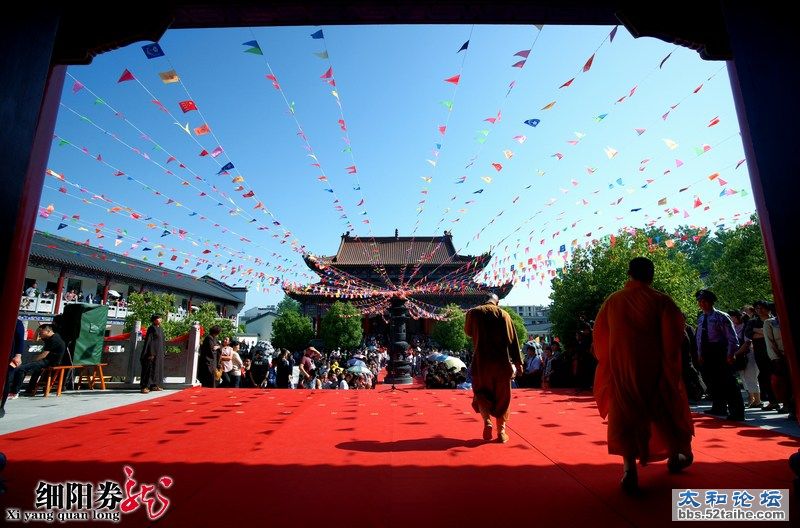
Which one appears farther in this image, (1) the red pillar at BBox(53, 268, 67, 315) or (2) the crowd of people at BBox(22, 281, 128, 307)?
(1) the red pillar at BBox(53, 268, 67, 315)

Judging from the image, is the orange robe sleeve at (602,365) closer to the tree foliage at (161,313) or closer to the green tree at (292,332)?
the tree foliage at (161,313)

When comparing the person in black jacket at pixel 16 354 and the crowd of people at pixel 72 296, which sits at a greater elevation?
the crowd of people at pixel 72 296

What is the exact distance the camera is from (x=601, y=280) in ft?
51.3

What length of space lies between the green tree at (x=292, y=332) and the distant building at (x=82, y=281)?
677 cm

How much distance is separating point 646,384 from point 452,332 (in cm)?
2315

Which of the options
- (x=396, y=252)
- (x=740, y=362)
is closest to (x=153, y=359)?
(x=740, y=362)

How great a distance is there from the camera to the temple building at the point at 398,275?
3083cm

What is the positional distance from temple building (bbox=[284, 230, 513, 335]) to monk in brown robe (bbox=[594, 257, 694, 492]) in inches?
1034

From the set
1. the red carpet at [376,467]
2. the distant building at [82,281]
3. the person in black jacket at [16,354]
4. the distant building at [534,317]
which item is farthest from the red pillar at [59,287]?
A: the distant building at [534,317]

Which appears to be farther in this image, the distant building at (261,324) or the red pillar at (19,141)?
the distant building at (261,324)

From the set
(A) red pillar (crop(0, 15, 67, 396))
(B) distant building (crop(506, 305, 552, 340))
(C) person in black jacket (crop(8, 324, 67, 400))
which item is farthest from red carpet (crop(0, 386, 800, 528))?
(B) distant building (crop(506, 305, 552, 340))

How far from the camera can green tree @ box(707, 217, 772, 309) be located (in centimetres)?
1861

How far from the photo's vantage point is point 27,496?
7.64ft

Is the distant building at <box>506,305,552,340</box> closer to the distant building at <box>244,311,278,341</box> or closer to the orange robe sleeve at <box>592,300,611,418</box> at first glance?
the distant building at <box>244,311,278,341</box>
